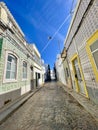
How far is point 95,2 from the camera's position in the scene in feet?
10.2

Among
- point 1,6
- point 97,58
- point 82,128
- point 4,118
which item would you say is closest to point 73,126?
point 82,128

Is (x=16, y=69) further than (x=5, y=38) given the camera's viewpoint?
Yes

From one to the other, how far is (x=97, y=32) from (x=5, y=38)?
18.1 ft

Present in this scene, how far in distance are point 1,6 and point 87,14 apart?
5675 mm

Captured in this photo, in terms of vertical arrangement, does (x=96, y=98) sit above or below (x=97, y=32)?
below

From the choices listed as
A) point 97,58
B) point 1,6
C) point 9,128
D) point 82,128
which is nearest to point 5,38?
point 1,6

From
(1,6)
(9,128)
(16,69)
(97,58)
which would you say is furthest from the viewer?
(16,69)

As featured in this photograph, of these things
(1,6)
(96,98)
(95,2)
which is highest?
(1,6)

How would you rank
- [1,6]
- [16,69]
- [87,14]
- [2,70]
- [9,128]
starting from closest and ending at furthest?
[9,128] < [87,14] < [2,70] < [1,6] < [16,69]

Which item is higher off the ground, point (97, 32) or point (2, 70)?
point (97, 32)

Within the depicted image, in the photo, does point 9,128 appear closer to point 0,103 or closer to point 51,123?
point 51,123

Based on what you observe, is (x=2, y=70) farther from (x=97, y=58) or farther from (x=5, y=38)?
(x=97, y=58)

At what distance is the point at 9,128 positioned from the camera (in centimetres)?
247

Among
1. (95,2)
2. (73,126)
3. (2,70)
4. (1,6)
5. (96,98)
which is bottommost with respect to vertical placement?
(73,126)
